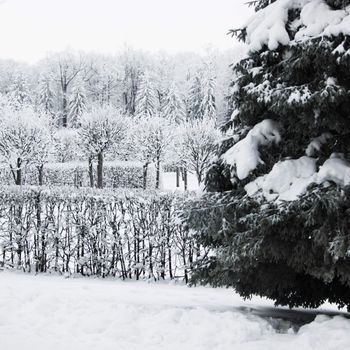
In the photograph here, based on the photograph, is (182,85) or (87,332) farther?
(182,85)

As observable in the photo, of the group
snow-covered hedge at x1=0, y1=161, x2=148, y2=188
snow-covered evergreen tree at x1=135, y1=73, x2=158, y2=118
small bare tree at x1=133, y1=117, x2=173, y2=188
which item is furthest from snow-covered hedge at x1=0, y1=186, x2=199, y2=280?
snow-covered evergreen tree at x1=135, y1=73, x2=158, y2=118

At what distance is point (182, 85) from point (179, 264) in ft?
189

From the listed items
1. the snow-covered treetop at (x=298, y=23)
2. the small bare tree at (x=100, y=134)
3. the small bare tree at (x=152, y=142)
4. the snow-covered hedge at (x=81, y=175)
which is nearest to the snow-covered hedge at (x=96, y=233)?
the snow-covered treetop at (x=298, y=23)

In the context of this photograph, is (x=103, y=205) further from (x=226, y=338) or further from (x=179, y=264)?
(x=226, y=338)

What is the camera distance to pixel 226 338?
390cm

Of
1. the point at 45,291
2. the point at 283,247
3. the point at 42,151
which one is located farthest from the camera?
the point at 42,151

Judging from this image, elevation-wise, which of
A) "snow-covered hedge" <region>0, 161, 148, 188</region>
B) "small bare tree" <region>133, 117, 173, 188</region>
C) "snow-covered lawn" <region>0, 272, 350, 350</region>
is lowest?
"snow-covered lawn" <region>0, 272, 350, 350</region>

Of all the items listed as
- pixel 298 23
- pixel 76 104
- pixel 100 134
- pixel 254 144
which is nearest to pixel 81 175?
pixel 100 134

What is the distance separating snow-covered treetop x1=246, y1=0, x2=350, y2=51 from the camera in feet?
12.7

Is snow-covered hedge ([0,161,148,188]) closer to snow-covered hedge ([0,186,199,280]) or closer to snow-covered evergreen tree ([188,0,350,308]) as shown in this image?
snow-covered hedge ([0,186,199,280])

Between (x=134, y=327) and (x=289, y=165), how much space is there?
6.80ft

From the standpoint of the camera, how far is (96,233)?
8.40 m

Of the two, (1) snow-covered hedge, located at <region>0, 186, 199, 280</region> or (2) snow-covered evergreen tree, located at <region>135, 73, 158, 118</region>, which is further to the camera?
(2) snow-covered evergreen tree, located at <region>135, 73, 158, 118</region>

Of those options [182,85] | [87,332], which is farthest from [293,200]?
[182,85]
